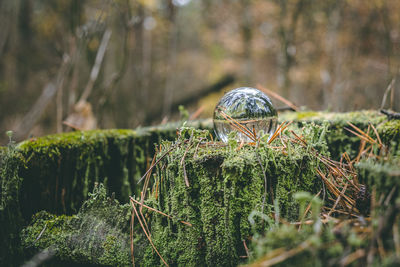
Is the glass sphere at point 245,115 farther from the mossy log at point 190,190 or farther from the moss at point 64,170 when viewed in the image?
the moss at point 64,170

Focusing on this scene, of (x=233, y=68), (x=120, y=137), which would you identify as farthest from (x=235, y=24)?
(x=120, y=137)

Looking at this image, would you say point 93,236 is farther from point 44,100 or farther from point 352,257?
point 44,100

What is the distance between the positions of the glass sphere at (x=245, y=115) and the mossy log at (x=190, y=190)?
195 millimetres

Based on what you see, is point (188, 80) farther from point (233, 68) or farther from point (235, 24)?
point (235, 24)

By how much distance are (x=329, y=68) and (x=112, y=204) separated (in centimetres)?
895

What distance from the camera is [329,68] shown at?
8617mm

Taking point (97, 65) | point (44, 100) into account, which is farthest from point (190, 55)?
point (44, 100)

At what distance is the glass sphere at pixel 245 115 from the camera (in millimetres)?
1620

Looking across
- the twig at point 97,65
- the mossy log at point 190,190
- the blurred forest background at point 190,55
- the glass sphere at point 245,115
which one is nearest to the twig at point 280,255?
the mossy log at point 190,190

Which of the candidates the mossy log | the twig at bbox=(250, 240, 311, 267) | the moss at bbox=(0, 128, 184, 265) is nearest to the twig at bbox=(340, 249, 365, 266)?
the twig at bbox=(250, 240, 311, 267)

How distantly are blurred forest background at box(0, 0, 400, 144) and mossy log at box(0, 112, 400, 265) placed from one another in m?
1.95

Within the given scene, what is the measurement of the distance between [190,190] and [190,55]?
37.5 feet

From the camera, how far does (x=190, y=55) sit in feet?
39.6

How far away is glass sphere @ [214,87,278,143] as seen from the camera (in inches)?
63.8
